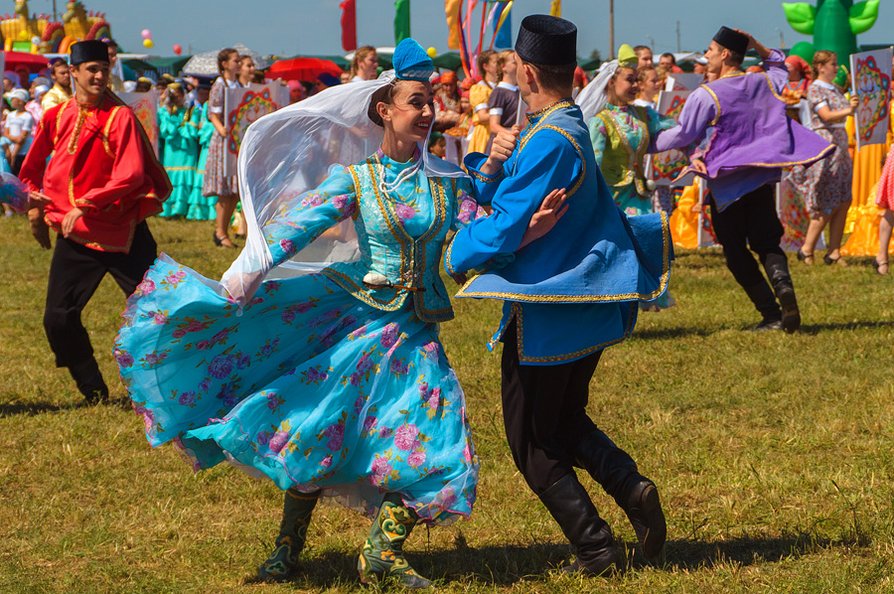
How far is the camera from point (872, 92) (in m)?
12.1

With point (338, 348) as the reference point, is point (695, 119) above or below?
above

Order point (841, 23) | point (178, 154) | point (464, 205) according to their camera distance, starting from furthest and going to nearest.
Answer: point (178, 154) → point (841, 23) → point (464, 205)

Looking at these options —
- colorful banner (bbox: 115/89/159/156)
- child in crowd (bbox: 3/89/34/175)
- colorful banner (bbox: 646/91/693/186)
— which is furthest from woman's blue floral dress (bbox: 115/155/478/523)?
child in crowd (bbox: 3/89/34/175)

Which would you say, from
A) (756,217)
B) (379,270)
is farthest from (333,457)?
(756,217)

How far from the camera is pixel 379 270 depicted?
453 cm

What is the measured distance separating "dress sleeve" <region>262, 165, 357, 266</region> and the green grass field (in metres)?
1.19

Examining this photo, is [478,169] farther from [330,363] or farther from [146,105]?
[146,105]

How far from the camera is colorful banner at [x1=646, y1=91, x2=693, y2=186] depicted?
40.0ft

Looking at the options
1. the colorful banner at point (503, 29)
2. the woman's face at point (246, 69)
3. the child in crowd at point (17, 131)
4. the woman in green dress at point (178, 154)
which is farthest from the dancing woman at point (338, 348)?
the colorful banner at point (503, 29)

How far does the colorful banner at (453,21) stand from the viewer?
72.6ft

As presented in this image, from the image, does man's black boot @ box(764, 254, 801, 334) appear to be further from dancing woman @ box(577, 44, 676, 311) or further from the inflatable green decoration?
the inflatable green decoration

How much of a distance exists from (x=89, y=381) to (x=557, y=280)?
4.13 m

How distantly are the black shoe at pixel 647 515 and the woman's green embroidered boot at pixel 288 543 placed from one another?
1.10 m

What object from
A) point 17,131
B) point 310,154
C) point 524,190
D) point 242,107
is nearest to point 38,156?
point 310,154
